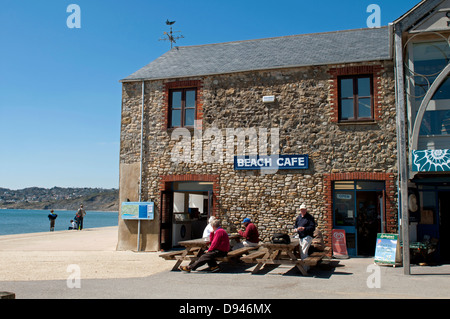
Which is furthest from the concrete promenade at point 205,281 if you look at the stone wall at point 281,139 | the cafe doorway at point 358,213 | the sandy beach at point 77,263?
the stone wall at point 281,139

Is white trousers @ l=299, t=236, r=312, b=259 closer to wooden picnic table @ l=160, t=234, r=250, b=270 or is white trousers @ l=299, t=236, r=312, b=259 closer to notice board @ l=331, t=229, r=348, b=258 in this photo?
wooden picnic table @ l=160, t=234, r=250, b=270

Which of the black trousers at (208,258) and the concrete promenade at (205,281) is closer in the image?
the concrete promenade at (205,281)

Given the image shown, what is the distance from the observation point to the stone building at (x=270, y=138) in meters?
13.2

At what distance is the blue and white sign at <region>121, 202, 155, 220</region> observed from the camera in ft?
49.1

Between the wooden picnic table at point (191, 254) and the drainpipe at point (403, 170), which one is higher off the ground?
the drainpipe at point (403, 170)

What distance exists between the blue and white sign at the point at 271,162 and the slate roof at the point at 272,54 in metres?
3.07

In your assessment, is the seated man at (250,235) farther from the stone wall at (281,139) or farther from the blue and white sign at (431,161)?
the blue and white sign at (431,161)

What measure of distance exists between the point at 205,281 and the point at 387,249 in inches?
212

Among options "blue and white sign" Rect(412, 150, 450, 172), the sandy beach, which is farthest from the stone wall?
the sandy beach

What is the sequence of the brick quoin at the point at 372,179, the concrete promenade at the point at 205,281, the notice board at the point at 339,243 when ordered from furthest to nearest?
1. the notice board at the point at 339,243
2. the brick quoin at the point at 372,179
3. the concrete promenade at the point at 205,281

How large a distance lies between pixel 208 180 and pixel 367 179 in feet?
17.1

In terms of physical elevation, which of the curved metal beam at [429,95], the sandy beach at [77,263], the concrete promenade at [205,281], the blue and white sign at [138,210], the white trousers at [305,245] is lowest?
the sandy beach at [77,263]
